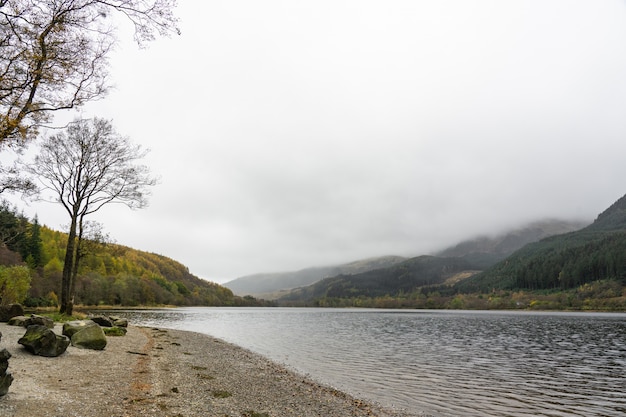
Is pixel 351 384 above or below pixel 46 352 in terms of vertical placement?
below

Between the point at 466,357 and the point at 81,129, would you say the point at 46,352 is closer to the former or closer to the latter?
the point at 81,129

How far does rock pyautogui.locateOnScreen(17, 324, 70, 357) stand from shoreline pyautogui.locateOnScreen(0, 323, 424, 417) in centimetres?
35

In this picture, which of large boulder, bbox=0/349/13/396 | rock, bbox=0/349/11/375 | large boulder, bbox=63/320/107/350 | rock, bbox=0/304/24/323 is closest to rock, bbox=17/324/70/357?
large boulder, bbox=63/320/107/350

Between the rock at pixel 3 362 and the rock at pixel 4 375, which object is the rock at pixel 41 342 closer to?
the rock at pixel 4 375

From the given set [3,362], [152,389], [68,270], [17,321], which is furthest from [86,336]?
[68,270]

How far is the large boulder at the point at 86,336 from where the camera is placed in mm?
21000

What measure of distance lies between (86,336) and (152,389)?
975 centimetres

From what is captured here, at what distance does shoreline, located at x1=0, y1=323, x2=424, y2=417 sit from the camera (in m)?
11.2

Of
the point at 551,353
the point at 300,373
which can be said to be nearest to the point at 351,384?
the point at 300,373

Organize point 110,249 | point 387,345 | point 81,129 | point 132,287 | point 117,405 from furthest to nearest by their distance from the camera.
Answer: point 132,287 < point 387,345 < point 110,249 < point 81,129 < point 117,405

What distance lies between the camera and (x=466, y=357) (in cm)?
3606

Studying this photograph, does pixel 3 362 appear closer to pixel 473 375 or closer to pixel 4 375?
pixel 4 375

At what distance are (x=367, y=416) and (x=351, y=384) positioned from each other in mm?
7956

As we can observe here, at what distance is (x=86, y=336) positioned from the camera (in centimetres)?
2136
